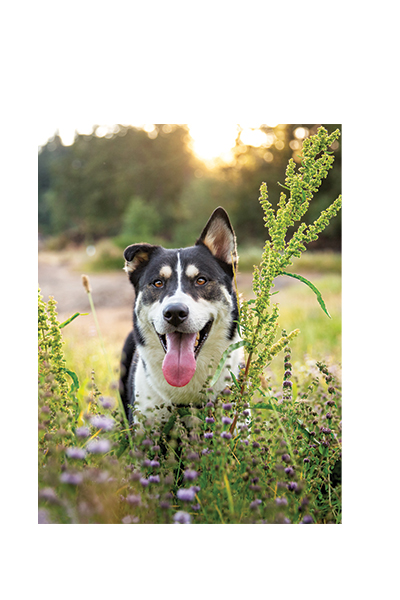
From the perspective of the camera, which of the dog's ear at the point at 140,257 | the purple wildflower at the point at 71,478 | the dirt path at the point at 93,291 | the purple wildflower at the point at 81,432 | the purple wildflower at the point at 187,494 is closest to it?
the purple wildflower at the point at 71,478

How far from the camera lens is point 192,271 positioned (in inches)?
108

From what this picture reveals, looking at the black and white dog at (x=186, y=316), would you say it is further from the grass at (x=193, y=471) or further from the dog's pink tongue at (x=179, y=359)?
the grass at (x=193, y=471)

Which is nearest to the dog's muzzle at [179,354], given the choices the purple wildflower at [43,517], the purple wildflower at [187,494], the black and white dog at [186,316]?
the black and white dog at [186,316]

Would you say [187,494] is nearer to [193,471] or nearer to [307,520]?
[193,471]

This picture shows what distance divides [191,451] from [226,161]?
2.33 meters

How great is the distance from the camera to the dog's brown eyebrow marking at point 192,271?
2742mm

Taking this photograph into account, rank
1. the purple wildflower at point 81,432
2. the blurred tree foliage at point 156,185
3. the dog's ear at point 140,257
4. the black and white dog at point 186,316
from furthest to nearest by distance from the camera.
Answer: the blurred tree foliage at point 156,185, the dog's ear at point 140,257, the black and white dog at point 186,316, the purple wildflower at point 81,432

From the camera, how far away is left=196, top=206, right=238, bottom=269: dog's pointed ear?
2770 mm

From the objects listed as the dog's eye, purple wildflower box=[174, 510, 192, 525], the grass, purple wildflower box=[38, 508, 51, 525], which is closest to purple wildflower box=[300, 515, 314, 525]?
the grass

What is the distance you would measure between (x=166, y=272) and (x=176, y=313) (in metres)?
0.48

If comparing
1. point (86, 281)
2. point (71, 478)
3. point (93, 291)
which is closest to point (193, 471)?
point (71, 478)

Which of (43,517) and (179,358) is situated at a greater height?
(179,358)

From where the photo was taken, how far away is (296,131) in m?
2.99

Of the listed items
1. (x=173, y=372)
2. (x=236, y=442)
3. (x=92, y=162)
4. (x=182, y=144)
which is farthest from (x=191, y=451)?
(x=92, y=162)
